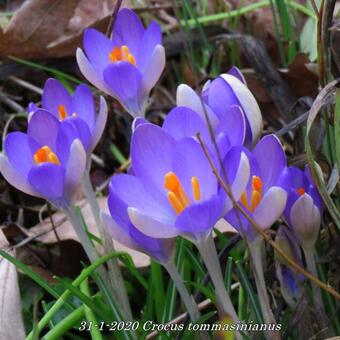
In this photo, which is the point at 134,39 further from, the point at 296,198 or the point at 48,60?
the point at 48,60

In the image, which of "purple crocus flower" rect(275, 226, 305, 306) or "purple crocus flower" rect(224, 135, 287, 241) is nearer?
"purple crocus flower" rect(224, 135, 287, 241)

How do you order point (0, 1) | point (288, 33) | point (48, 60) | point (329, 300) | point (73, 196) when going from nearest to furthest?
point (73, 196)
point (329, 300)
point (288, 33)
point (48, 60)
point (0, 1)

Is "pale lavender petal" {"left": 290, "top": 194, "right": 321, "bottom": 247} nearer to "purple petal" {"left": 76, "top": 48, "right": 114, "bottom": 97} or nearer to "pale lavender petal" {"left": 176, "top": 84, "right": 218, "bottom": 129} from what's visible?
"pale lavender petal" {"left": 176, "top": 84, "right": 218, "bottom": 129}

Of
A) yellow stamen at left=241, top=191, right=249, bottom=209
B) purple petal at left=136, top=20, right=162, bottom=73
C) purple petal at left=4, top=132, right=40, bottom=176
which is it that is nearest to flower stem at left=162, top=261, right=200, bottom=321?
yellow stamen at left=241, top=191, right=249, bottom=209

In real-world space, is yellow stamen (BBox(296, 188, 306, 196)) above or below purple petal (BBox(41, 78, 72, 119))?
below

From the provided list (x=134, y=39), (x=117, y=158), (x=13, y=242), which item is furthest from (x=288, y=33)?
(x=13, y=242)

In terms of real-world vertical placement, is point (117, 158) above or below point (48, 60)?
below
